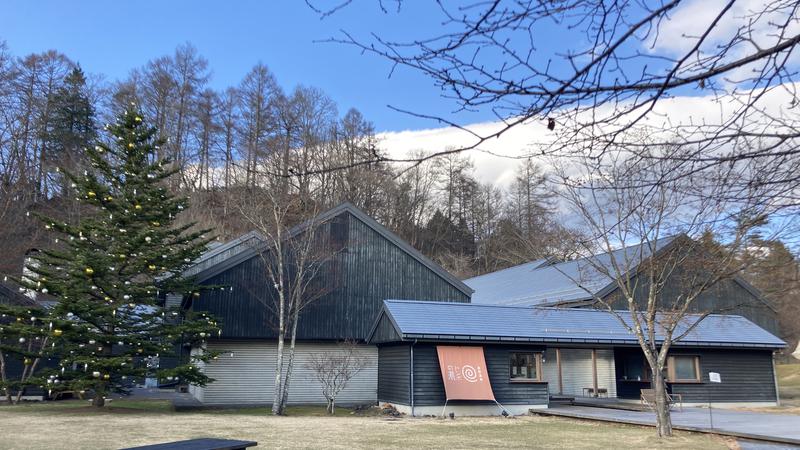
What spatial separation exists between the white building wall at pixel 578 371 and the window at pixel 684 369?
287cm

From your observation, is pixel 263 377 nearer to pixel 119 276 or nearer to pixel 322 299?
pixel 322 299

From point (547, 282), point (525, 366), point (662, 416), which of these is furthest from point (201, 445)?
point (547, 282)

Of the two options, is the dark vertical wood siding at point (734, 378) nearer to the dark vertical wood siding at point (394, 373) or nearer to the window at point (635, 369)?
the window at point (635, 369)

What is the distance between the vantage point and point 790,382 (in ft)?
126

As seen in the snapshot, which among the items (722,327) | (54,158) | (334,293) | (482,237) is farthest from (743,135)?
(482,237)

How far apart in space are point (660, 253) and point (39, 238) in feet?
106

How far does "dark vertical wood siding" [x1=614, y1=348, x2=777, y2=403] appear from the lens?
23344mm

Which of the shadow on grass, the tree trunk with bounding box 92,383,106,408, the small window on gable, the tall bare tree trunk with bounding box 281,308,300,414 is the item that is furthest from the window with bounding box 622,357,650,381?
the tree trunk with bounding box 92,383,106,408

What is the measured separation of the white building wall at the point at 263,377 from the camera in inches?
877

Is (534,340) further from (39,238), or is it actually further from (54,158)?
(54,158)

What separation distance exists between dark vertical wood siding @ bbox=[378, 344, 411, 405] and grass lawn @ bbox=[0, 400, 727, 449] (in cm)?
153

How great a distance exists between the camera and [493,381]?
67.8 ft

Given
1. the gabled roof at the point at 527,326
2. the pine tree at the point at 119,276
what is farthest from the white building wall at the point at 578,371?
the pine tree at the point at 119,276

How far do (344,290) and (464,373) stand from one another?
629 centimetres
